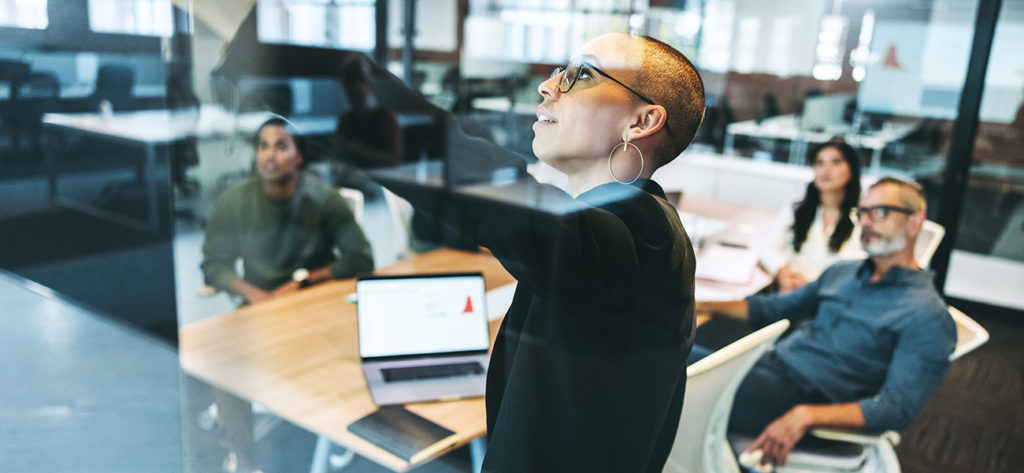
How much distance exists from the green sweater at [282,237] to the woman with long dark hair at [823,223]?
103cm

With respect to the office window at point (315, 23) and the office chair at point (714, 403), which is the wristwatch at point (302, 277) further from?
the office chair at point (714, 403)

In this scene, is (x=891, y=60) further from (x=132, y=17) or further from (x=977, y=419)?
(x=132, y=17)

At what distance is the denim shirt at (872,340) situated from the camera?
1.51m

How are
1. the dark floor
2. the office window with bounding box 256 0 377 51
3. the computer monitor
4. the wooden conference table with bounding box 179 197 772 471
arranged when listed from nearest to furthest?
1. the office window with bounding box 256 0 377 51
2. the wooden conference table with bounding box 179 197 772 471
3. the dark floor
4. the computer monitor

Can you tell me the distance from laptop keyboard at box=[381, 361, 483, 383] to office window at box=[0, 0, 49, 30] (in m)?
0.73

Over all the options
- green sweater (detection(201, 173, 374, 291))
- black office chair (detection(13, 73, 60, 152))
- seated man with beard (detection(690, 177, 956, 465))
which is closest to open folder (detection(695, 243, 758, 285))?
seated man with beard (detection(690, 177, 956, 465))

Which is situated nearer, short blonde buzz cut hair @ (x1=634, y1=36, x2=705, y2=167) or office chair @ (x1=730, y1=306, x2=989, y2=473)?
short blonde buzz cut hair @ (x1=634, y1=36, x2=705, y2=167)

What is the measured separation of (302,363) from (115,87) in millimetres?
578

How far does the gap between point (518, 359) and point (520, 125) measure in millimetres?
225

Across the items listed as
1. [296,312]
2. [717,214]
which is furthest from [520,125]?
[717,214]

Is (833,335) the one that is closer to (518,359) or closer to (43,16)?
(518,359)

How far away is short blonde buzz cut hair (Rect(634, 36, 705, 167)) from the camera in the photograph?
1.61 ft

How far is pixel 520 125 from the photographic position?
68cm

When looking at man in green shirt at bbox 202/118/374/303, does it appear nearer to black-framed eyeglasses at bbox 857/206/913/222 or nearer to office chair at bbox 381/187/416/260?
office chair at bbox 381/187/416/260
